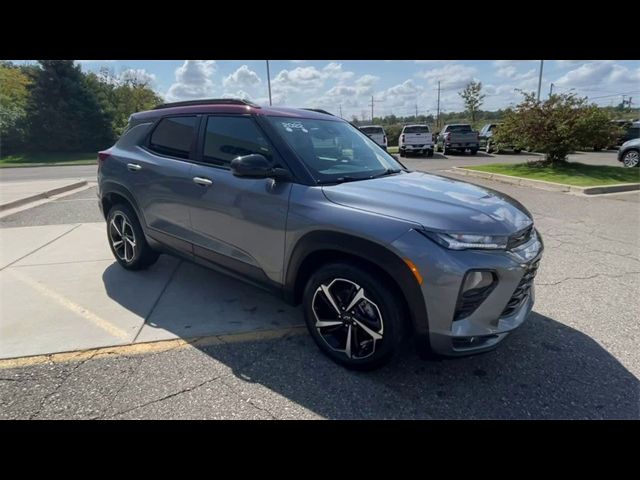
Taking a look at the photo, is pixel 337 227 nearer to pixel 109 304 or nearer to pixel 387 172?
pixel 387 172

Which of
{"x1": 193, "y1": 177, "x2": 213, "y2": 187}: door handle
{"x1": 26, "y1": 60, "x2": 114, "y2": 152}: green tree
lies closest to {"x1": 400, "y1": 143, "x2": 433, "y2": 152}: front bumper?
{"x1": 193, "y1": 177, "x2": 213, "y2": 187}: door handle

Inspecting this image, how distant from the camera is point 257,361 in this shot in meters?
2.81

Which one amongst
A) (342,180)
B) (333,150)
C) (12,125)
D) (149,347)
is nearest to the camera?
(342,180)

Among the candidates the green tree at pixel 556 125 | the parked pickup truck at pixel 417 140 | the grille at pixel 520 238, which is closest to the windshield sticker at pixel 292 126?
the grille at pixel 520 238

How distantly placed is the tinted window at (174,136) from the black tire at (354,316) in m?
1.95

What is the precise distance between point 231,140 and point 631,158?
1727 cm

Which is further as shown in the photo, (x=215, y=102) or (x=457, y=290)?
(x=215, y=102)

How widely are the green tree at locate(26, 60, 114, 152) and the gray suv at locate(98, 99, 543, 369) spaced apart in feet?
114

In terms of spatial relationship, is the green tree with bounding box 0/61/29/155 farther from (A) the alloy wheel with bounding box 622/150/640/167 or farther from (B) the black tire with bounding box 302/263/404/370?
(A) the alloy wheel with bounding box 622/150/640/167

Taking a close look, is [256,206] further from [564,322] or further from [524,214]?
[564,322]

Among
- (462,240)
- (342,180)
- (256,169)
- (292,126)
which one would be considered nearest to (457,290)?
(462,240)

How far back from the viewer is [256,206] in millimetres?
2912

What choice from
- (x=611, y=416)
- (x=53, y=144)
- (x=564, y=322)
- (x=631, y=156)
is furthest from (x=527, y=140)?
(x=53, y=144)
